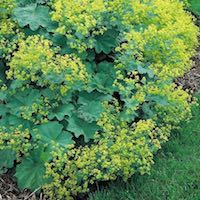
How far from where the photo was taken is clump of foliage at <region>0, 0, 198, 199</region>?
3.61 meters

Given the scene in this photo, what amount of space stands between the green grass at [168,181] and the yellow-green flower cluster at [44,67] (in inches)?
31.3

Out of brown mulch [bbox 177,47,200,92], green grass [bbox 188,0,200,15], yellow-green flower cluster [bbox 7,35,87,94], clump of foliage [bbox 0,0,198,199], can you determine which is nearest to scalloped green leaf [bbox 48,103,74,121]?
clump of foliage [bbox 0,0,198,199]

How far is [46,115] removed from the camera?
3.79 meters

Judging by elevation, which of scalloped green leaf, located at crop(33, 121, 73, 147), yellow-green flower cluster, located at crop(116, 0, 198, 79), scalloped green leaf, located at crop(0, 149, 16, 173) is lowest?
scalloped green leaf, located at crop(0, 149, 16, 173)

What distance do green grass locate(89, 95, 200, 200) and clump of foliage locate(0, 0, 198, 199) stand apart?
0.14 metres

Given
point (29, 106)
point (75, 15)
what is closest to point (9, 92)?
point (29, 106)

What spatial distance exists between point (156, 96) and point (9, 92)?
1.08 m

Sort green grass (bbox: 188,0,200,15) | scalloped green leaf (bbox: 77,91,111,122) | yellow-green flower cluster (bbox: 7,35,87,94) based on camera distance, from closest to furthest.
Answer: yellow-green flower cluster (bbox: 7,35,87,94) < scalloped green leaf (bbox: 77,91,111,122) < green grass (bbox: 188,0,200,15)

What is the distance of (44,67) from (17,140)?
520 mm

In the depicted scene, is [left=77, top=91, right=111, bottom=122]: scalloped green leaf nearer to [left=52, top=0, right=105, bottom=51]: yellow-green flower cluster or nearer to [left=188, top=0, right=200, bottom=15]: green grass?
[left=52, top=0, right=105, bottom=51]: yellow-green flower cluster

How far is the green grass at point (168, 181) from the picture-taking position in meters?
3.72

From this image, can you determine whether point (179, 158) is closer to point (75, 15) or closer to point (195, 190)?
point (195, 190)

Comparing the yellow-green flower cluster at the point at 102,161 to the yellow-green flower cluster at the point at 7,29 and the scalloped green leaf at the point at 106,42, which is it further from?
the yellow-green flower cluster at the point at 7,29

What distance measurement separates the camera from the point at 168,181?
3.85 metres
